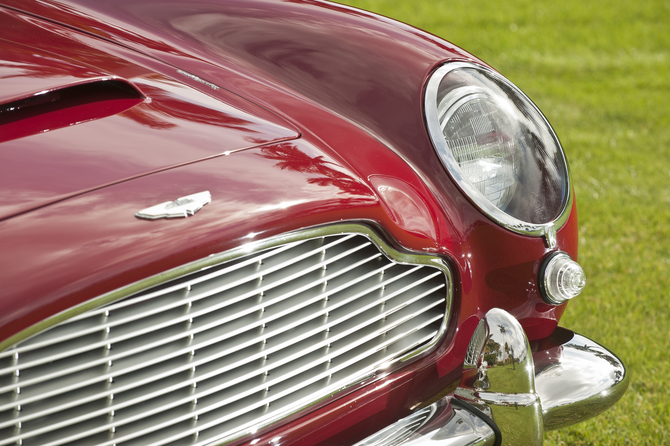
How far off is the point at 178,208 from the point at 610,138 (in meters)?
4.51

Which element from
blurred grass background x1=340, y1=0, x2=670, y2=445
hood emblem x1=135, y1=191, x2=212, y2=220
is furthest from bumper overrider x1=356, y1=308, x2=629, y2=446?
blurred grass background x1=340, y1=0, x2=670, y2=445

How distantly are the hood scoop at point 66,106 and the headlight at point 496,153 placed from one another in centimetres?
71

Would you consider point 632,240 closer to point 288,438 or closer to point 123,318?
point 288,438

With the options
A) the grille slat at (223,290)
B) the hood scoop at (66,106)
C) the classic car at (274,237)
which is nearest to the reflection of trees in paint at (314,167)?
the classic car at (274,237)

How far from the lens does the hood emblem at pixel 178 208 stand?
3.64ft

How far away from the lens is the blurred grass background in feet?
7.82

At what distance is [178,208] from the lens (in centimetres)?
113

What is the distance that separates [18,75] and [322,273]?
731mm

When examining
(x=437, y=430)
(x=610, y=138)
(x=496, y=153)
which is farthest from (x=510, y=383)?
(x=610, y=138)

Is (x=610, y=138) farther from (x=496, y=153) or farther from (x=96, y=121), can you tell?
(x=96, y=121)

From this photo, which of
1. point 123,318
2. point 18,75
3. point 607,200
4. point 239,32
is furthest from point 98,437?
point 607,200

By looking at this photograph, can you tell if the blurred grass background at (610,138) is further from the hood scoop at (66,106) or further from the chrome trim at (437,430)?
the hood scoop at (66,106)

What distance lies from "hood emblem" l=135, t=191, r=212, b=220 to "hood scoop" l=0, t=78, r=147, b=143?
31 cm

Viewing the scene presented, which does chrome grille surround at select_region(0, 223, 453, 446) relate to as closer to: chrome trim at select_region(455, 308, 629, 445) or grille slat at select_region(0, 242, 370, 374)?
grille slat at select_region(0, 242, 370, 374)
